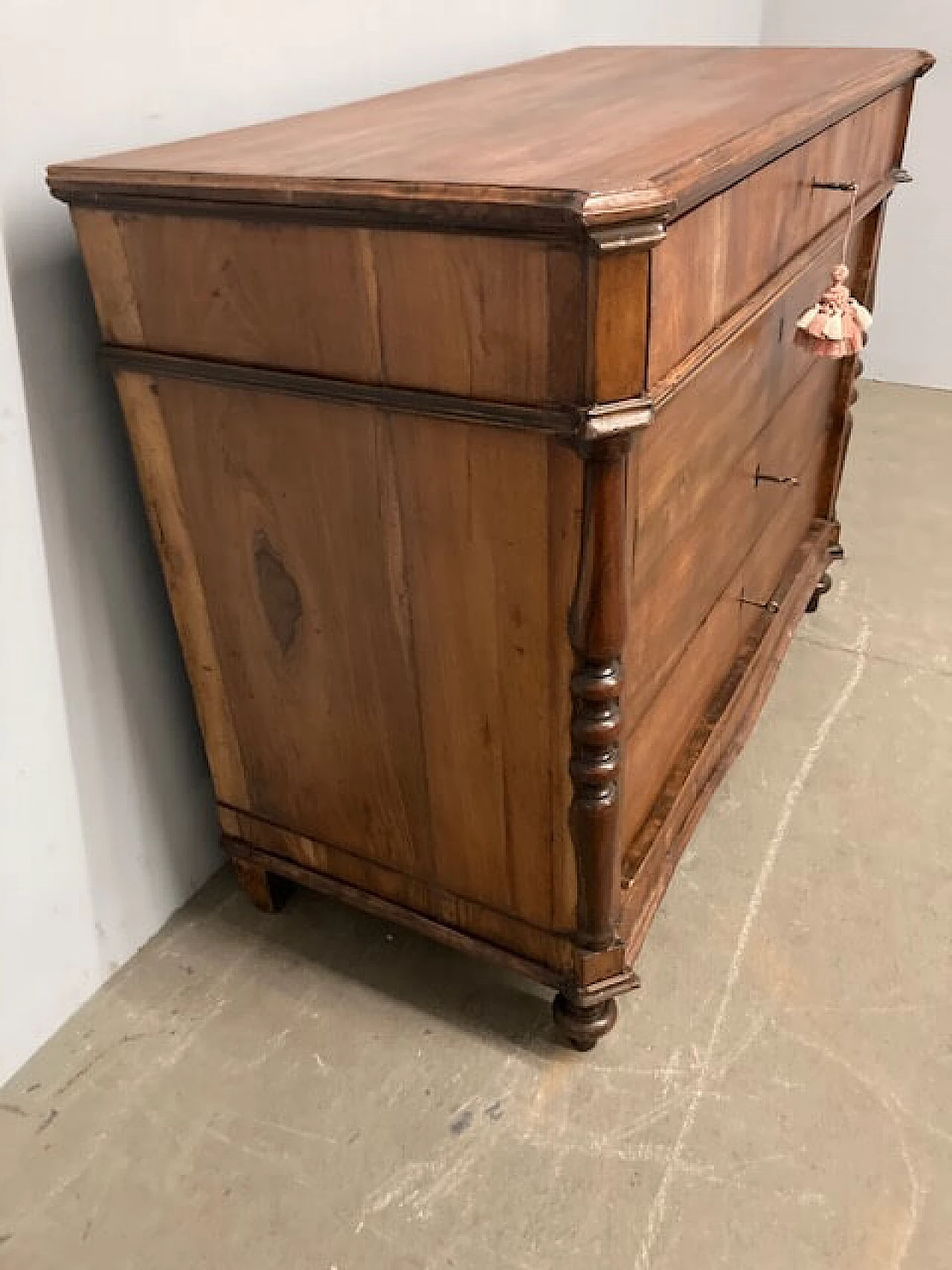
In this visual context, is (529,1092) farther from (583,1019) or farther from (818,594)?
(818,594)

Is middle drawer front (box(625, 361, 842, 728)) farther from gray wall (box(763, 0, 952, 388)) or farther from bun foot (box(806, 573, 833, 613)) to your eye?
gray wall (box(763, 0, 952, 388))

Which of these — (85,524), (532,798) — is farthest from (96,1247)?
(85,524)

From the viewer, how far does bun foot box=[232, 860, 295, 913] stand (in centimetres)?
135

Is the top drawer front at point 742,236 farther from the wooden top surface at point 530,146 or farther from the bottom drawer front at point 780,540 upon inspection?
the bottom drawer front at point 780,540

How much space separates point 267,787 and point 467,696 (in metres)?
0.34

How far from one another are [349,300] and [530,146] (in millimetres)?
209

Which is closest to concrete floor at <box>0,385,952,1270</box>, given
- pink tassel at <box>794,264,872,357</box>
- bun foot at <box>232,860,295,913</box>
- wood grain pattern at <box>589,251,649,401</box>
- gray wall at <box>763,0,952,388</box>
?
bun foot at <box>232,860,295,913</box>

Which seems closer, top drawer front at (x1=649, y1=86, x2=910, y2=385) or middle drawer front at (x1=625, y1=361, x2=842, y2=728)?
top drawer front at (x1=649, y1=86, x2=910, y2=385)

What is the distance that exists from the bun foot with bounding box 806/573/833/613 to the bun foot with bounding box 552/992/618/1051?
974 mm

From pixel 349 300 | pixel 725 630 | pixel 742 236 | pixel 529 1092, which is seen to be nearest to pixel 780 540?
pixel 725 630

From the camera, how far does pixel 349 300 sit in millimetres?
847

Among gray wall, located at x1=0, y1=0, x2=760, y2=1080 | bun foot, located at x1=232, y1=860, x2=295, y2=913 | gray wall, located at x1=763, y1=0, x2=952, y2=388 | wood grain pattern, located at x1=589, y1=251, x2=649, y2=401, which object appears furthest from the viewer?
gray wall, located at x1=763, y1=0, x2=952, y2=388

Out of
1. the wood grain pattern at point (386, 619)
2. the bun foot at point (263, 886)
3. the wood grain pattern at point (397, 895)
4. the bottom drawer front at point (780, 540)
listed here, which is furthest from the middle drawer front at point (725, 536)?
the bun foot at point (263, 886)

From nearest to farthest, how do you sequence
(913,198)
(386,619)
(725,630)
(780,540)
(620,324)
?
(620,324) < (386,619) < (725,630) < (780,540) < (913,198)
